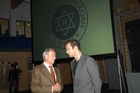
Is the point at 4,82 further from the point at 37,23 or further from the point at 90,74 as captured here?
the point at 90,74

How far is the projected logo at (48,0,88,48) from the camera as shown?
9.35 ft

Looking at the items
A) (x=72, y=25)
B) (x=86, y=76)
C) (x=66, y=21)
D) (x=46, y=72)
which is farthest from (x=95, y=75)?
(x=66, y=21)

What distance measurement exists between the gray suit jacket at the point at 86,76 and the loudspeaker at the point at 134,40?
0.95m

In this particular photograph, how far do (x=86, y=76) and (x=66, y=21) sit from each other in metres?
1.73

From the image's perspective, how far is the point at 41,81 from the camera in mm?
2020

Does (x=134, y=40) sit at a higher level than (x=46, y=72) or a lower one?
higher

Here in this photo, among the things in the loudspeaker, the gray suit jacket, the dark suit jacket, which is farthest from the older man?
the loudspeaker

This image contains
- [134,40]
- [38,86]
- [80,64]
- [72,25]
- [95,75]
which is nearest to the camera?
[95,75]

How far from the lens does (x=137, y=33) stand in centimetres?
227

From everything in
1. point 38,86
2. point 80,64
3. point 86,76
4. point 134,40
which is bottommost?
point 38,86

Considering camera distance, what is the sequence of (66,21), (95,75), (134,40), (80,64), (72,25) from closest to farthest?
(95,75)
(80,64)
(134,40)
(72,25)
(66,21)

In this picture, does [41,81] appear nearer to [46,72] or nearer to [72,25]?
[46,72]

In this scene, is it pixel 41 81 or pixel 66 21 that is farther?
pixel 66 21

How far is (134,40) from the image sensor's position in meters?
2.31
